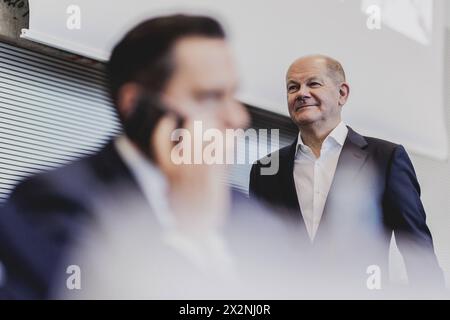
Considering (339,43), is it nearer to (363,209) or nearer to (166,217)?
(363,209)

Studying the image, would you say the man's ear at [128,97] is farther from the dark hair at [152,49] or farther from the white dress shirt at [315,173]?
the white dress shirt at [315,173]

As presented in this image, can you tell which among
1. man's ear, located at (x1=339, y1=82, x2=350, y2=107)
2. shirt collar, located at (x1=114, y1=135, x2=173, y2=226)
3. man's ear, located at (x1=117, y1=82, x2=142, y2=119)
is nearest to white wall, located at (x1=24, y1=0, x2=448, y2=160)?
man's ear, located at (x1=339, y1=82, x2=350, y2=107)

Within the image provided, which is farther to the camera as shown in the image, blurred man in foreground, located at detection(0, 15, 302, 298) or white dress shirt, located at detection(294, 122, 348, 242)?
white dress shirt, located at detection(294, 122, 348, 242)

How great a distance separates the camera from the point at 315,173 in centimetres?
256

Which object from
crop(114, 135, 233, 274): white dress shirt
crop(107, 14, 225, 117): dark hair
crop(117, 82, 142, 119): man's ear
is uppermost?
crop(107, 14, 225, 117): dark hair

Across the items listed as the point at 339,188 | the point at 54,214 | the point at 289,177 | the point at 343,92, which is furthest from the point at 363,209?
the point at 54,214

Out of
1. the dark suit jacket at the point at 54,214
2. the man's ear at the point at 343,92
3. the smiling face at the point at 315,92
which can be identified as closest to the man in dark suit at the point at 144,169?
the dark suit jacket at the point at 54,214

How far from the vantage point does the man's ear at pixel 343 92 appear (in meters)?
2.59

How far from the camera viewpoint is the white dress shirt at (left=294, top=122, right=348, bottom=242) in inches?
99.5

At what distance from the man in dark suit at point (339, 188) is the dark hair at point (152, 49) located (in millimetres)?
351

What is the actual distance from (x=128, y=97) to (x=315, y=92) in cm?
62

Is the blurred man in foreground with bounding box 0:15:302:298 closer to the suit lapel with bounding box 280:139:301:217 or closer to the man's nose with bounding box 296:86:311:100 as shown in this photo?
the suit lapel with bounding box 280:139:301:217
